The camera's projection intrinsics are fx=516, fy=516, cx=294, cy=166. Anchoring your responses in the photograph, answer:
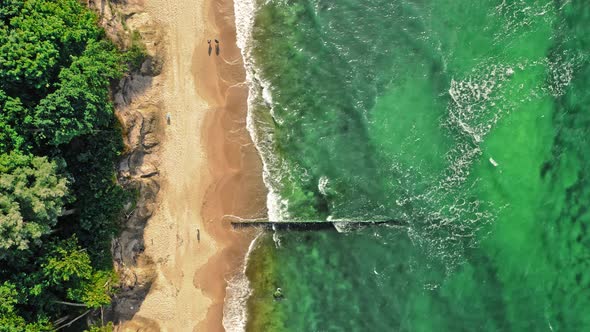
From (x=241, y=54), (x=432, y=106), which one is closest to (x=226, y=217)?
(x=241, y=54)

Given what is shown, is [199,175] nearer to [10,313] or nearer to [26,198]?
[26,198]

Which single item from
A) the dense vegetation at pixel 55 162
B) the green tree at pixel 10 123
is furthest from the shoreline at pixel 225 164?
the green tree at pixel 10 123

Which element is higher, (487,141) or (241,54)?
(241,54)

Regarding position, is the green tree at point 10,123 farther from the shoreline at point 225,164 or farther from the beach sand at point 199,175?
the shoreline at point 225,164

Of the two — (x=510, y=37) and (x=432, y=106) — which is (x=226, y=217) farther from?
(x=510, y=37)

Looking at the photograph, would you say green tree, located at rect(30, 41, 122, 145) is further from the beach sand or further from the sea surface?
the sea surface
